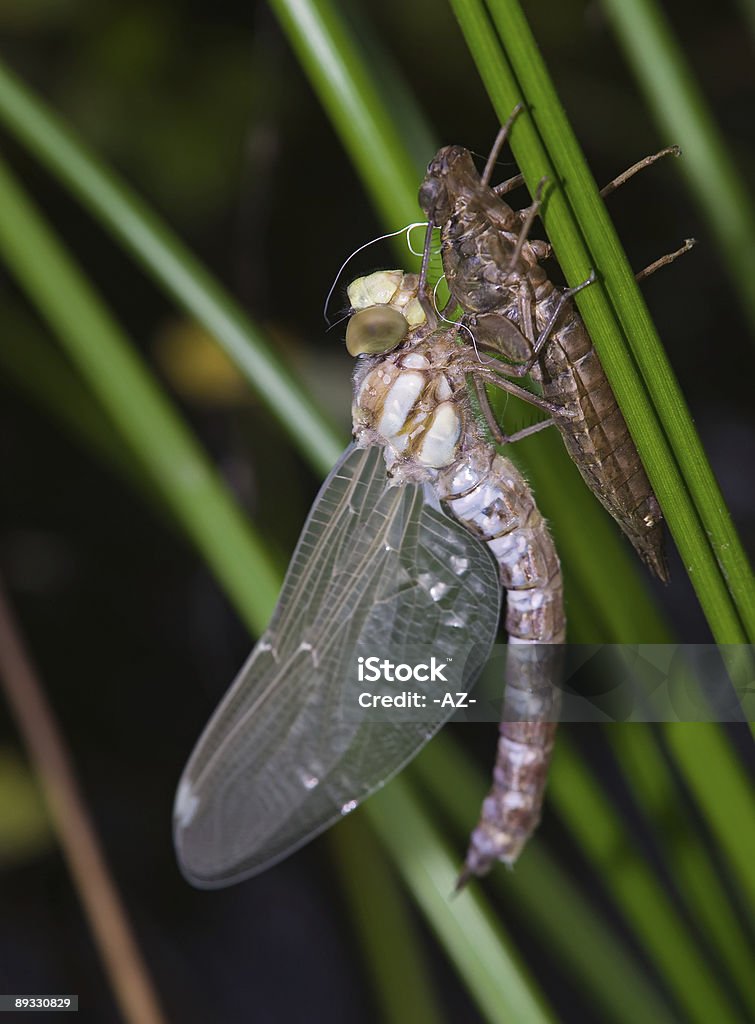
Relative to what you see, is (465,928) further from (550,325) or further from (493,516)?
(550,325)

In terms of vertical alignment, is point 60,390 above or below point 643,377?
above

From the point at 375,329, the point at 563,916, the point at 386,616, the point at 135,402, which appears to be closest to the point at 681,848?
the point at 563,916

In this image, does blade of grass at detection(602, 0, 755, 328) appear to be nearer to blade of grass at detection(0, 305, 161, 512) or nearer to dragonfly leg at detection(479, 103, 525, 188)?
dragonfly leg at detection(479, 103, 525, 188)

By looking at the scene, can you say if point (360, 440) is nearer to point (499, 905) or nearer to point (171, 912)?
point (499, 905)

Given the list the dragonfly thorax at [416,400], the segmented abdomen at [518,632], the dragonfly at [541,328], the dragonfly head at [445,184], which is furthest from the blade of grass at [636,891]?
the dragonfly head at [445,184]

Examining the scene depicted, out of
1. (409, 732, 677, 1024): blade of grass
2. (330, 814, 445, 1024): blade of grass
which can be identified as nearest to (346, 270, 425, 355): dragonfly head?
(409, 732, 677, 1024): blade of grass

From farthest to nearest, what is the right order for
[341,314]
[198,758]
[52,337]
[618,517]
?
[52,337] < [198,758] < [341,314] < [618,517]

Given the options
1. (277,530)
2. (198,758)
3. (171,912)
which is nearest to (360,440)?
(198,758)
